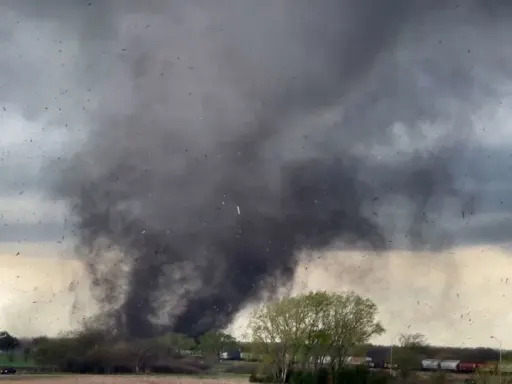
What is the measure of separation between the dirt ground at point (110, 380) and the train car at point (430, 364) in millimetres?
35141

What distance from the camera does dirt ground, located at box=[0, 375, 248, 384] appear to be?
118 metres

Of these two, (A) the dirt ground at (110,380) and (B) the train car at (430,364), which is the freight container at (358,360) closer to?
(B) the train car at (430,364)

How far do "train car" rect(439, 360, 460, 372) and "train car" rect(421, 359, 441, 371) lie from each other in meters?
0.76

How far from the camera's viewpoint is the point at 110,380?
405 ft

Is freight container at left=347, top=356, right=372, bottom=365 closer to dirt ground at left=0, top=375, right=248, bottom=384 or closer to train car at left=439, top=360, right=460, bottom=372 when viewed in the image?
train car at left=439, top=360, right=460, bottom=372

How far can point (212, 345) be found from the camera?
533ft

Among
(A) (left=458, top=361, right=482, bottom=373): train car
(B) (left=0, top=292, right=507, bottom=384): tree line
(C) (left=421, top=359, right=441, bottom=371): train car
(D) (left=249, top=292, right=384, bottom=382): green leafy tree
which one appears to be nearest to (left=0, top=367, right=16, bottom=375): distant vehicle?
(B) (left=0, top=292, right=507, bottom=384): tree line

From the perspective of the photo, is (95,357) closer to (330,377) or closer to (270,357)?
(270,357)

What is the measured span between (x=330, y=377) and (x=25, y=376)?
1952 inches

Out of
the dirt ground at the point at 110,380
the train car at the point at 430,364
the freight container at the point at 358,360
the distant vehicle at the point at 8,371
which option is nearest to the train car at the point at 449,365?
the train car at the point at 430,364

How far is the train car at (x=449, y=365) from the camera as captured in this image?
149 metres

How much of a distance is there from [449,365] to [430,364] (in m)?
6.86

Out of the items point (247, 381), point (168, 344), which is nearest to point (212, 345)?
point (168, 344)

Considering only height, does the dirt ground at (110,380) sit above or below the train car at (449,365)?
below
